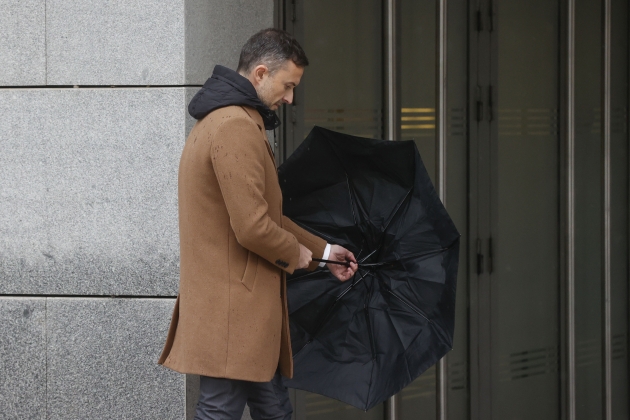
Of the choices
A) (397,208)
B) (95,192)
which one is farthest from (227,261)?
(95,192)

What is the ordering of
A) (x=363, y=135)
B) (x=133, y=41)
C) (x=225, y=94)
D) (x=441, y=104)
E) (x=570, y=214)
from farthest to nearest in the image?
(x=570, y=214), (x=441, y=104), (x=363, y=135), (x=133, y=41), (x=225, y=94)

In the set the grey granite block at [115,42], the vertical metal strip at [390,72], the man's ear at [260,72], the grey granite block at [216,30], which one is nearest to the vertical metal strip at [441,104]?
the vertical metal strip at [390,72]

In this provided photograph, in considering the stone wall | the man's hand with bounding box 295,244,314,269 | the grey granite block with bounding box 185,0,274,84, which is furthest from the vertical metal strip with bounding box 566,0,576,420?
the man's hand with bounding box 295,244,314,269

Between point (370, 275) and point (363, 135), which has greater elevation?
point (363, 135)

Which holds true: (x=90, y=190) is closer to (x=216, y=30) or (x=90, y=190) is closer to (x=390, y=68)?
(x=216, y=30)

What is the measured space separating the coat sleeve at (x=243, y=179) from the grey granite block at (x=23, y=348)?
6.46ft

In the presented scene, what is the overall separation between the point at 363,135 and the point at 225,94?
6.75ft

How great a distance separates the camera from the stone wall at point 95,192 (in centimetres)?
434

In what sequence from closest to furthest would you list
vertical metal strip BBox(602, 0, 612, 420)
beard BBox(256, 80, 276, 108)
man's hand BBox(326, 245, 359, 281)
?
beard BBox(256, 80, 276, 108)
man's hand BBox(326, 245, 359, 281)
vertical metal strip BBox(602, 0, 612, 420)

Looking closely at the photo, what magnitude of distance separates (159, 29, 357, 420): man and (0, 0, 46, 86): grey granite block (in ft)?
5.51

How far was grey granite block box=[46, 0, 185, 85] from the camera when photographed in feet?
14.2

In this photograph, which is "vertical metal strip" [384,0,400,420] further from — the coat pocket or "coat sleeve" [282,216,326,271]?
the coat pocket

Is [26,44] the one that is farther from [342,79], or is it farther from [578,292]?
[578,292]

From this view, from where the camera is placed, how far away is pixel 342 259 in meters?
3.49
